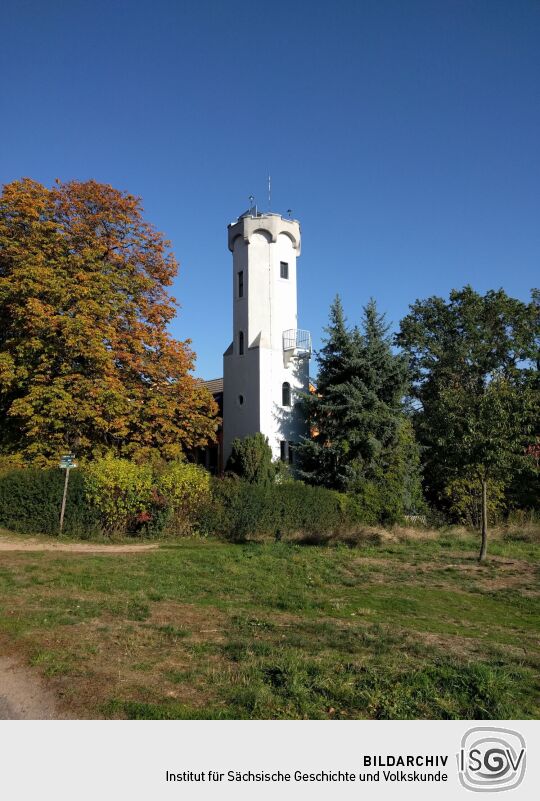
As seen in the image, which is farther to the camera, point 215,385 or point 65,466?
point 215,385

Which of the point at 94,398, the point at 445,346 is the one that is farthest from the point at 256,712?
the point at 445,346

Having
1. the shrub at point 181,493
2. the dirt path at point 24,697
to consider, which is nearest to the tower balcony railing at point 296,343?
the shrub at point 181,493

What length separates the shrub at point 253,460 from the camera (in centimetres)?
2711

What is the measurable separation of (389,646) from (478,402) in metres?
10.7

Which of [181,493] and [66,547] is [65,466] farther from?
[181,493]

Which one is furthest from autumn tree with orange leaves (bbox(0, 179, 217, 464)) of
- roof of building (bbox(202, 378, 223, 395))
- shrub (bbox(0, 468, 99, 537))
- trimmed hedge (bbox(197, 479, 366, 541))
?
roof of building (bbox(202, 378, 223, 395))

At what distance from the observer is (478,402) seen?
16.2 m

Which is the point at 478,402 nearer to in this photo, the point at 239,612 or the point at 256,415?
the point at 239,612

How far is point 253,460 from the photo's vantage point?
27.3 m

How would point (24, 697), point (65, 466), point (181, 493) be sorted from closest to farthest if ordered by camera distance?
1. point (24, 697)
2. point (65, 466)
3. point (181, 493)

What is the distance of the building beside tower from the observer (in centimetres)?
3095
